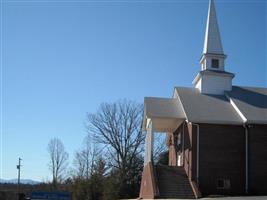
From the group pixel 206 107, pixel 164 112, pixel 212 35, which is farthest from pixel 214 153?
pixel 212 35

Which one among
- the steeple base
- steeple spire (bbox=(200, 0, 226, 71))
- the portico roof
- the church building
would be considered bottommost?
the church building

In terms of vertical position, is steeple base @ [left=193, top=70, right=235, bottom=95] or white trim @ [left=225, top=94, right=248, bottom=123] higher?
steeple base @ [left=193, top=70, right=235, bottom=95]

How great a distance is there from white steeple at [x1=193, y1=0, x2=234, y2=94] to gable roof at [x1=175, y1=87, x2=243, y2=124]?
0.86m

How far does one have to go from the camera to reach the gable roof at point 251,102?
34675 millimetres

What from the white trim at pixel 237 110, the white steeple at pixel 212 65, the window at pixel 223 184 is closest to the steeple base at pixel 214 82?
the white steeple at pixel 212 65

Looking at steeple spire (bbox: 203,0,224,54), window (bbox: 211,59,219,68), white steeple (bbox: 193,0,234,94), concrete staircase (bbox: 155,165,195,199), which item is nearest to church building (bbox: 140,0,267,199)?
concrete staircase (bbox: 155,165,195,199)

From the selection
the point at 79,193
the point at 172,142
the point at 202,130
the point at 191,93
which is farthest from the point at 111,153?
the point at 202,130

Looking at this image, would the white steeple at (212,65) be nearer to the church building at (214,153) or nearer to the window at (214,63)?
the window at (214,63)

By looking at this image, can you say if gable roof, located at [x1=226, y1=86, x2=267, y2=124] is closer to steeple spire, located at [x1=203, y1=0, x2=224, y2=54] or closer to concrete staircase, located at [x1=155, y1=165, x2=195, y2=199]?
steeple spire, located at [x1=203, y1=0, x2=224, y2=54]

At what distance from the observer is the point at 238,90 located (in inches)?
1613

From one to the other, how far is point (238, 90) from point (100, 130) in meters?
23.9

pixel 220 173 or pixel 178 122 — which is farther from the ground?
pixel 178 122

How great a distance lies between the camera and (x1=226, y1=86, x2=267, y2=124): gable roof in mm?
34675

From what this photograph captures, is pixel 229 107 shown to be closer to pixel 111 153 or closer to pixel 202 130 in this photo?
pixel 202 130
